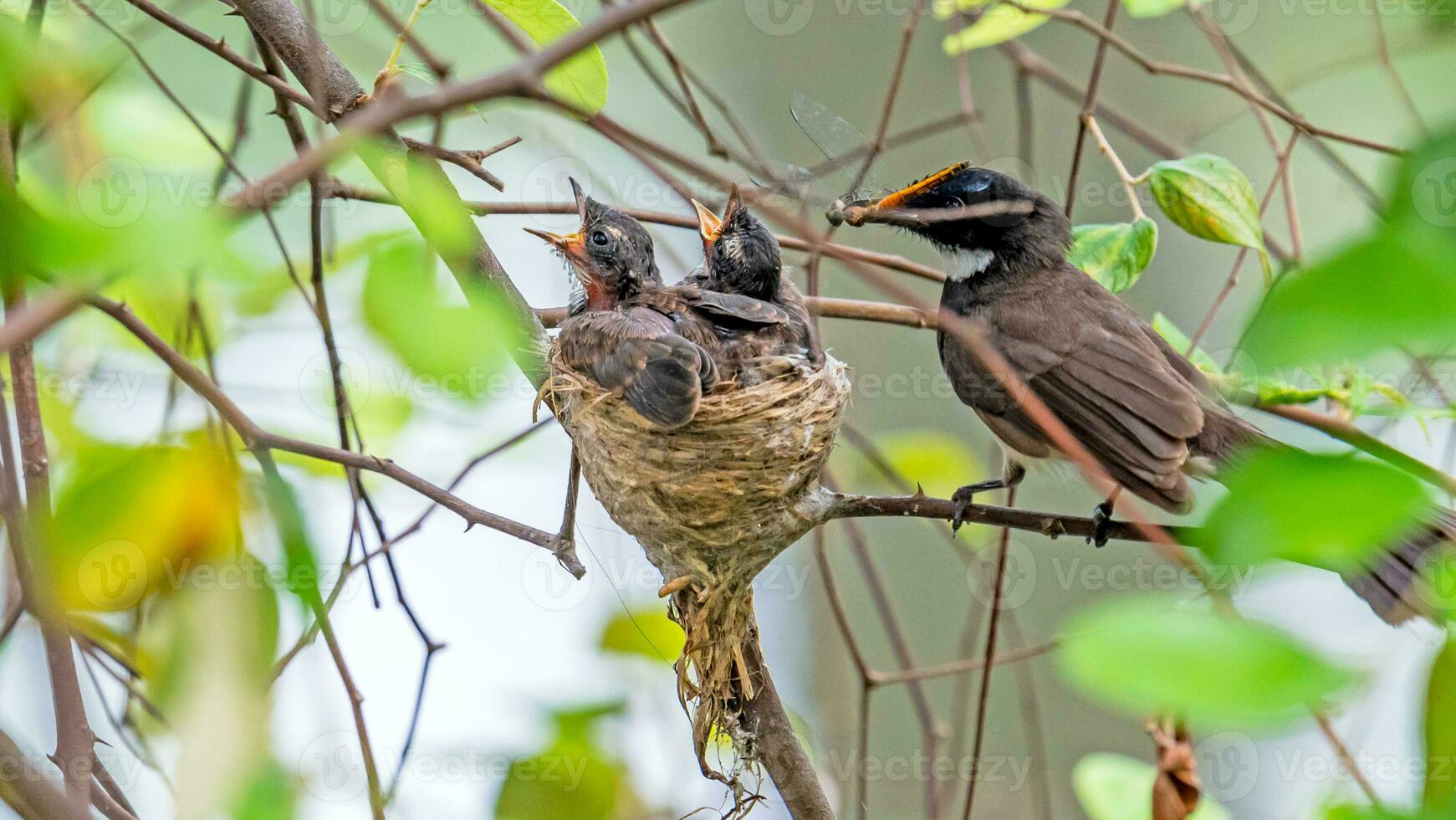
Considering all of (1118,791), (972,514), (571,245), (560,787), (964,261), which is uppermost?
(571,245)

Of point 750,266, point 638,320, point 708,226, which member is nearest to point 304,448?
point 638,320

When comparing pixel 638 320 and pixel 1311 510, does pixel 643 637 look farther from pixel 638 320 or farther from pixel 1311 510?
pixel 1311 510

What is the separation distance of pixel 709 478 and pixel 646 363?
13.1 inches

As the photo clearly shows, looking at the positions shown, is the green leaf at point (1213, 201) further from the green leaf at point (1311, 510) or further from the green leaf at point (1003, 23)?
the green leaf at point (1311, 510)

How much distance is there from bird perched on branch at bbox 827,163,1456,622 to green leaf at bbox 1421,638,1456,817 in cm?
146

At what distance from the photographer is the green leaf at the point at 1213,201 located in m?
2.54

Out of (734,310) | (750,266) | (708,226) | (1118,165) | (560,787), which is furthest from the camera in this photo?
(708,226)

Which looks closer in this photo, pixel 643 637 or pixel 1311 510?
pixel 1311 510

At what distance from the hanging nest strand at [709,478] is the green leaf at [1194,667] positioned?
6.51 ft

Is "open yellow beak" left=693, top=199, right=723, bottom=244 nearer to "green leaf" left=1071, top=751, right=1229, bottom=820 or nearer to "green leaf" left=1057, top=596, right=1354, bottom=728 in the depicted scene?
"green leaf" left=1071, top=751, right=1229, bottom=820

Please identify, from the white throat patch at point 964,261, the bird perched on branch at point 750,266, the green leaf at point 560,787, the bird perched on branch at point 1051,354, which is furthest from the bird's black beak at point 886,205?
the green leaf at point 560,787

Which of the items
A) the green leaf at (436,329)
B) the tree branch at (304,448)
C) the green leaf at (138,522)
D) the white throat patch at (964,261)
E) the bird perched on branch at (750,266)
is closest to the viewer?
the green leaf at (436,329)

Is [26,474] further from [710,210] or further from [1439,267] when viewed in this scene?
[710,210]

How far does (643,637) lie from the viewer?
3.07m
